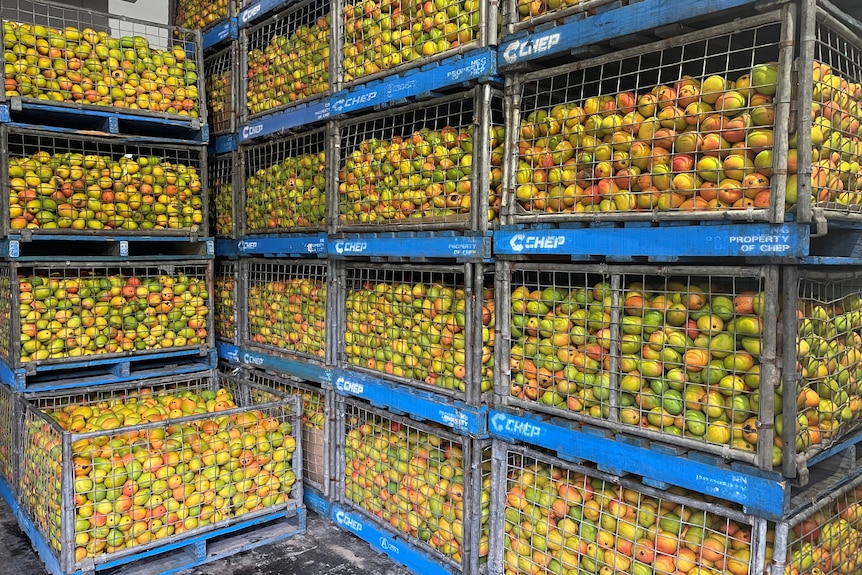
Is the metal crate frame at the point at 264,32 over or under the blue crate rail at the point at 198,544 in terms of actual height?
over

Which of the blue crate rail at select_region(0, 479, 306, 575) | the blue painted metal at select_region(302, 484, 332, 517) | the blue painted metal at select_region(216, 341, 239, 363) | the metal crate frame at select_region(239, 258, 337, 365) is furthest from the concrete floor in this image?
the blue painted metal at select_region(216, 341, 239, 363)

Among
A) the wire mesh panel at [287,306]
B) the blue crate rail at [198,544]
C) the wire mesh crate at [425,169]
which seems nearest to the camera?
the wire mesh crate at [425,169]

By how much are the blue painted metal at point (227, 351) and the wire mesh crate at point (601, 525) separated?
11.6 ft

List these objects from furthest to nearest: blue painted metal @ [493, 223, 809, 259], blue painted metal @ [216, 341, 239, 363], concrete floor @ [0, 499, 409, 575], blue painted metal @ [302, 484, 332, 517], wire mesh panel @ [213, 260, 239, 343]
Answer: wire mesh panel @ [213, 260, 239, 343]
blue painted metal @ [216, 341, 239, 363]
blue painted metal @ [302, 484, 332, 517]
concrete floor @ [0, 499, 409, 575]
blue painted metal @ [493, 223, 809, 259]

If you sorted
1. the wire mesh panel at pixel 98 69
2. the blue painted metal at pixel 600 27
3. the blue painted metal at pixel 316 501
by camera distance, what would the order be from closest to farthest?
the blue painted metal at pixel 600 27, the blue painted metal at pixel 316 501, the wire mesh panel at pixel 98 69

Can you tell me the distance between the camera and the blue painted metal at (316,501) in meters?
5.24

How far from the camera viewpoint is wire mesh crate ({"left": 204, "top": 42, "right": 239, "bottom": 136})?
21.0 feet

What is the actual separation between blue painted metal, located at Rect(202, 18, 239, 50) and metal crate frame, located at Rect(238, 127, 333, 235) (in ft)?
3.81

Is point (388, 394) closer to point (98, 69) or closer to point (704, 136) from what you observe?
point (704, 136)

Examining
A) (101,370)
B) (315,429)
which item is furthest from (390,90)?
(101,370)

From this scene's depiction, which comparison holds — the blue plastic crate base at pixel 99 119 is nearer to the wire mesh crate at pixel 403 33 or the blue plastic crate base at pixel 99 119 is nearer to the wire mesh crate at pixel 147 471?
the wire mesh crate at pixel 403 33

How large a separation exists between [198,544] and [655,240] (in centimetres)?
367

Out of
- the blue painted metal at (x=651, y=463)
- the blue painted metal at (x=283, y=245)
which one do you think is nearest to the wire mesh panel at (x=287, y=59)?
the blue painted metal at (x=283, y=245)

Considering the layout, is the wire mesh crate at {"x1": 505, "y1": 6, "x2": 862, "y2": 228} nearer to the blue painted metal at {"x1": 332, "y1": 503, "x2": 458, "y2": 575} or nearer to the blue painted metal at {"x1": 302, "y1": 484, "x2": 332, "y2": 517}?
the blue painted metal at {"x1": 332, "y1": 503, "x2": 458, "y2": 575}
